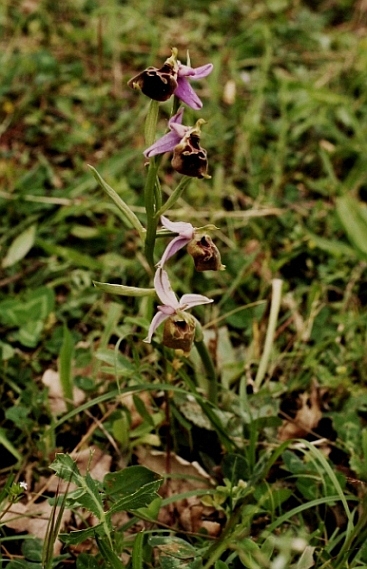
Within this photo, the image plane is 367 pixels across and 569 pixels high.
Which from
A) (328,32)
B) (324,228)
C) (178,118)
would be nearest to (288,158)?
(324,228)

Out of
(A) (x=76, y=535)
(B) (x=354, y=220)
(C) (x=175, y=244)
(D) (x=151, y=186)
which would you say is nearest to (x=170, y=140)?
(D) (x=151, y=186)

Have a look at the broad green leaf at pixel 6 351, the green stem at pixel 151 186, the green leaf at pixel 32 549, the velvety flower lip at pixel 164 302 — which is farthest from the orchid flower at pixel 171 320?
the broad green leaf at pixel 6 351

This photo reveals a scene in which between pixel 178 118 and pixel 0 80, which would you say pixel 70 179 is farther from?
pixel 178 118

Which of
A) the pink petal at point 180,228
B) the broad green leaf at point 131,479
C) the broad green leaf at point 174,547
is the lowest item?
the broad green leaf at point 174,547

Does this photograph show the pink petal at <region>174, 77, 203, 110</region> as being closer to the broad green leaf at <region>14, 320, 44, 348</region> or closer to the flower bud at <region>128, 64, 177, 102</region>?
the flower bud at <region>128, 64, 177, 102</region>

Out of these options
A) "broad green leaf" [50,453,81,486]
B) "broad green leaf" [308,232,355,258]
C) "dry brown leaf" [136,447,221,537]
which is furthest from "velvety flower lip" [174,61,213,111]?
"broad green leaf" [308,232,355,258]

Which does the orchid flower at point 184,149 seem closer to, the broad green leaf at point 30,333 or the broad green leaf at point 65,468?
the broad green leaf at point 65,468

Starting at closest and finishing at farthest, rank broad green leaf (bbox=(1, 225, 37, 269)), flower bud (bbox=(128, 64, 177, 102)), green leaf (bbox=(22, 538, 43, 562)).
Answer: flower bud (bbox=(128, 64, 177, 102))
green leaf (bbox=(22, 538, 43, 562))
broad green leaf (bbox=(1, 225, 37, 269))
